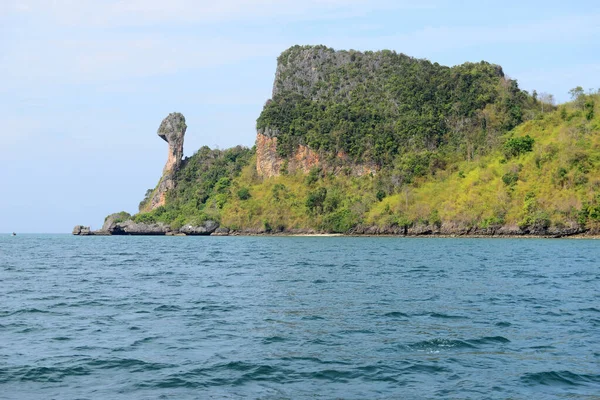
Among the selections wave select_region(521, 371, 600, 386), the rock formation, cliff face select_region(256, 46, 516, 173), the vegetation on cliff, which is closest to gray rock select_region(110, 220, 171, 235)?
the rock formation

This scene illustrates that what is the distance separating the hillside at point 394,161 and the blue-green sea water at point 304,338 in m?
79.0

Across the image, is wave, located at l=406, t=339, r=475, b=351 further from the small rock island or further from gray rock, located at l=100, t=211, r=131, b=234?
gray rock, located at l=100, t=211, r=131, b=234

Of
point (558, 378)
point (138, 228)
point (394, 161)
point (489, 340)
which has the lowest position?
point (558, 378)

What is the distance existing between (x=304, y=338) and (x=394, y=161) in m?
132

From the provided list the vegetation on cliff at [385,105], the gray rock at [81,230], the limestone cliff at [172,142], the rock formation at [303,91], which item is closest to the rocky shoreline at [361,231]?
the gray rock at [81,230]

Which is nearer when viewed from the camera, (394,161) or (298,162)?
(394,161)

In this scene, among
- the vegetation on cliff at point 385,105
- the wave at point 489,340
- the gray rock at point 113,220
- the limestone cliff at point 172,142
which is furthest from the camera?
the limestone cliff at point 172,142

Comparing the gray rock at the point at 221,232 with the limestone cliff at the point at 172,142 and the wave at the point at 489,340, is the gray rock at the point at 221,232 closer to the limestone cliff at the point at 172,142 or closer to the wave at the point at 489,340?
the limestone cliff at the point at 172,142

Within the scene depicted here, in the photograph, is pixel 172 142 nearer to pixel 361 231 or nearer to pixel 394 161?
pixel 394 161

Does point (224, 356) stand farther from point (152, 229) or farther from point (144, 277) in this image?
point (152, 229)

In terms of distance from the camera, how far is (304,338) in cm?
1903

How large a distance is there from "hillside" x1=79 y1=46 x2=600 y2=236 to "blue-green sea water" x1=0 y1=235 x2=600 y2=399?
79.0 m

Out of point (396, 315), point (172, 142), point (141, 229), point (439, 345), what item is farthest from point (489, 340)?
point (172, 142)

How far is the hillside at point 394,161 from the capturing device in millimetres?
110500
